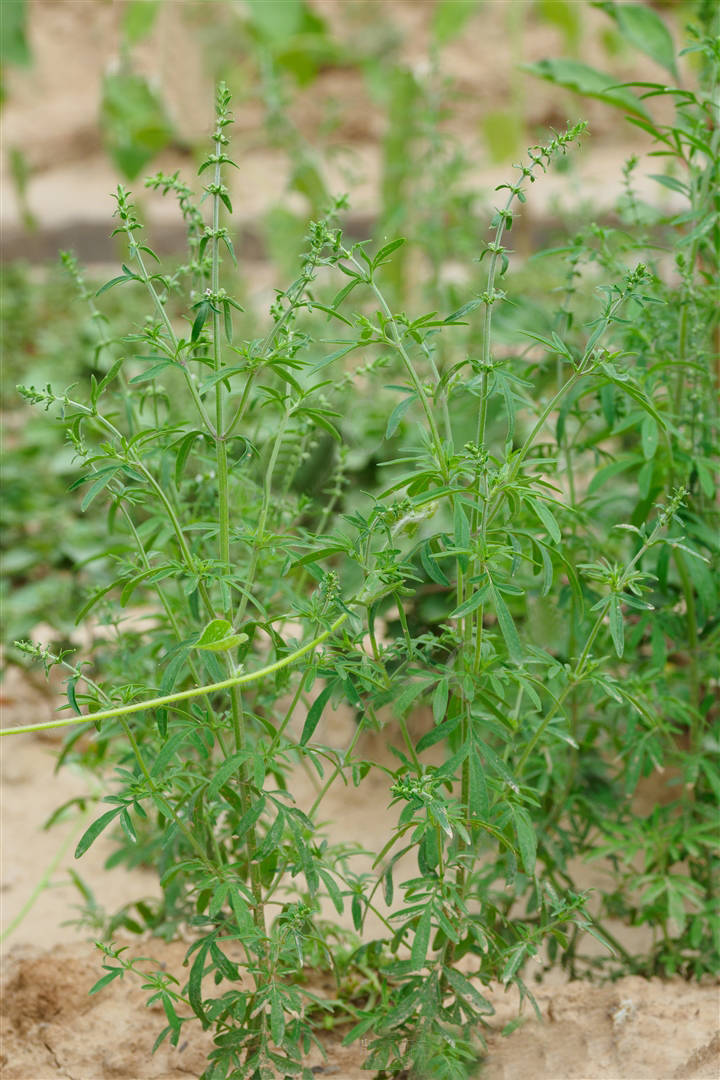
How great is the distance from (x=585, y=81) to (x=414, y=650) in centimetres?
135

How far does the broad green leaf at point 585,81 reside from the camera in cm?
214

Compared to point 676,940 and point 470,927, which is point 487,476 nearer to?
point 470,927

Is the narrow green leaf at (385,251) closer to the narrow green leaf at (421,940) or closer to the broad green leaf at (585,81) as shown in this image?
the narrow green leaf at (421,940)

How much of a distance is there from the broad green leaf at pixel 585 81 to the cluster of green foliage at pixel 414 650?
12cm

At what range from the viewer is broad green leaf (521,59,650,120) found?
7.03 feet

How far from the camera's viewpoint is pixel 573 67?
2330 mm

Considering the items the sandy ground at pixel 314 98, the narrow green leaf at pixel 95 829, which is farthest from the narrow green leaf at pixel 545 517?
the sandy ground at pixel 314 98

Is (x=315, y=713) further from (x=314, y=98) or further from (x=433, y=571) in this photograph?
(x=314, y=98)

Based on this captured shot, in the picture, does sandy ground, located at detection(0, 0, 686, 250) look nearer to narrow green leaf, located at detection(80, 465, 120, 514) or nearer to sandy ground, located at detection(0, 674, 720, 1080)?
sandy ground, located at detection(0, 674, 720, 1080)

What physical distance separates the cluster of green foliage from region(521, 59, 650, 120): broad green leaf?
116mm

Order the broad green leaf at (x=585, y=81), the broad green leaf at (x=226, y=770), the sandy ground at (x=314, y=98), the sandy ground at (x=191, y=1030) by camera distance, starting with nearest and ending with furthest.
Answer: the broad green leaf at (x=226, y=770)
the sandy ground at (x=191, y=1030)
the broad green leaf at (x=585, y=81)
the sandy ground at (x=314, y=98)

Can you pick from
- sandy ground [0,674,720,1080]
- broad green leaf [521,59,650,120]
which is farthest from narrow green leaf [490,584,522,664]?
broad green leaf [521,59,650,120]

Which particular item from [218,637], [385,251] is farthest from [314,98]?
[218,637]

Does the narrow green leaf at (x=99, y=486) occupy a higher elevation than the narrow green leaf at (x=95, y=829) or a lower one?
higher
